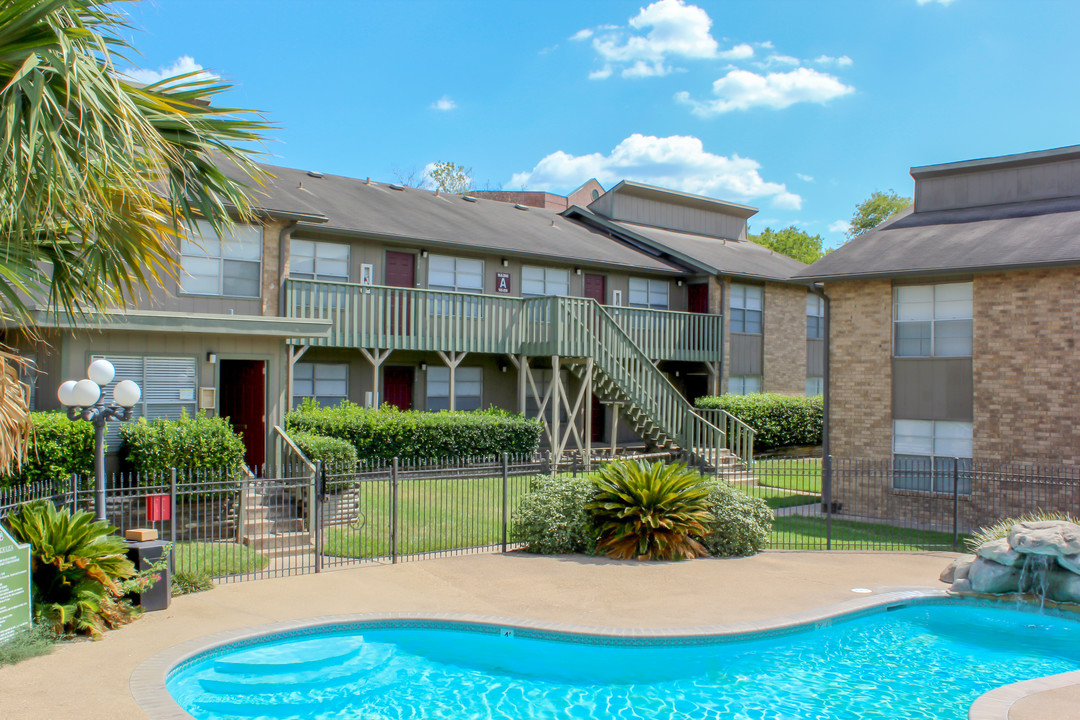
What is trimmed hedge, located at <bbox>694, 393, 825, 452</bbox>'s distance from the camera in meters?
27.0

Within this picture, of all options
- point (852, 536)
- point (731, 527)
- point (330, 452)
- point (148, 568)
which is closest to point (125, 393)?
point (148, 568)

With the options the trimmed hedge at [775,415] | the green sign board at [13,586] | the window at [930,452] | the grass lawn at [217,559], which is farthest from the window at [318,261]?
the window at [930,452]

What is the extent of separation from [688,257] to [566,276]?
4770 mm

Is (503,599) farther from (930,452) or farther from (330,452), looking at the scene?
(930,452)

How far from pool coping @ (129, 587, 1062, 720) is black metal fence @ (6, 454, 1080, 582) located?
7.91ft

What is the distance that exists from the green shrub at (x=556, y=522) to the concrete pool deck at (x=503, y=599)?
1.29 ft

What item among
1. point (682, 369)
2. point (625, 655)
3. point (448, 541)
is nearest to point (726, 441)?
point (682, 369)

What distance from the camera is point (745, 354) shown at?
29.7 metres

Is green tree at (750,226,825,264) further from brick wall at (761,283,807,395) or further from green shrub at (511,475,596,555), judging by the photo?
green shrub at (511,475,596,555)

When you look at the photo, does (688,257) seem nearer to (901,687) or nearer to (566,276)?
(566,276)

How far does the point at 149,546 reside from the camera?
10.4 metres

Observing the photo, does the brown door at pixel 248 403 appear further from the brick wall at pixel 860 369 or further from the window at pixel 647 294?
the window at pixel 647 294

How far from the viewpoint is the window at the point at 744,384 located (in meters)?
29.5

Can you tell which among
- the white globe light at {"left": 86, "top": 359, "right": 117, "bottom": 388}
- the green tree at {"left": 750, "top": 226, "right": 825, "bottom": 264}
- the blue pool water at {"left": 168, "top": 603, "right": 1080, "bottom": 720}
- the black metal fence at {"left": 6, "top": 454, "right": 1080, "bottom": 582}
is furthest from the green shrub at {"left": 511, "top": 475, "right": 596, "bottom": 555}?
the green tree at {"left": 750, "top": 226, "right": 825, "bottom": 264}
